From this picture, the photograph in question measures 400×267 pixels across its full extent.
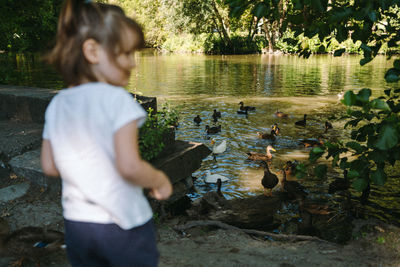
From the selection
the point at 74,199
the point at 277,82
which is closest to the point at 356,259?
the point at 74,199

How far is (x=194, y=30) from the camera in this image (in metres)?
44.5

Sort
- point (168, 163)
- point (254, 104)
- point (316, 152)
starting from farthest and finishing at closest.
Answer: point (254, 104) → point (168, 163) → point (316, 152)

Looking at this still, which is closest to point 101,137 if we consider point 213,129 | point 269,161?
point 269,161

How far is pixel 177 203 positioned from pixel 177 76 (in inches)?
742

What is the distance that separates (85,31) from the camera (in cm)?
149

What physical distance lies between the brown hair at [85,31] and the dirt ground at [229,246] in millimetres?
2537

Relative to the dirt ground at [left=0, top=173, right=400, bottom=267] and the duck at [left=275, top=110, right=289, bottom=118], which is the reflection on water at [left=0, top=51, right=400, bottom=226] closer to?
the duck at [left=275, top=110, right=289, bottom=118]

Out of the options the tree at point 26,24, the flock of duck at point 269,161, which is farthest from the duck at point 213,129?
the tree at point 26,24

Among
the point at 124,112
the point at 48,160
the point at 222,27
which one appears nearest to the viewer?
the point at 124,112

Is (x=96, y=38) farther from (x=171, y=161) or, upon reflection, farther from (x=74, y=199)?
(x=171, y=161)

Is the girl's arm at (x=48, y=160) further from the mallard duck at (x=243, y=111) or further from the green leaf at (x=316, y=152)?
the mallard duck at (x=243, y=111)

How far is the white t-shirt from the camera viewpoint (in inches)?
57.7

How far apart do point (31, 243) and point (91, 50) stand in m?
2.45

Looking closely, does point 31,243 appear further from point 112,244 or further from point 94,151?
point 94,151
